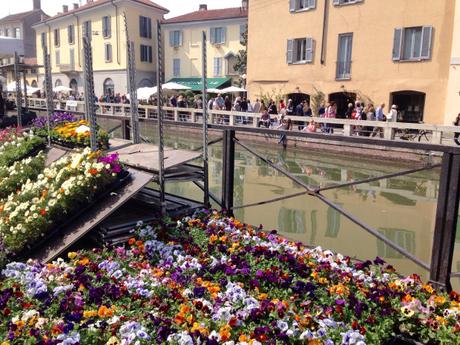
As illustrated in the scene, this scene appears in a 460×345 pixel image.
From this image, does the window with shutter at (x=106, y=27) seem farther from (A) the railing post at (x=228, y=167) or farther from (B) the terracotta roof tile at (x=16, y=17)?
(A) the railing post at (x=228, y=167)

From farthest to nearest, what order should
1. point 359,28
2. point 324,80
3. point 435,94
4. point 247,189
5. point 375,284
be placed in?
point 324,80 < point 359,28 < point 435,94 < point 247,189 < point 375,284

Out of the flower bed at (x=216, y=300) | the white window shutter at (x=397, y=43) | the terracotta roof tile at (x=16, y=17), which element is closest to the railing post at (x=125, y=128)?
the flower bed at (x=216, y=300)

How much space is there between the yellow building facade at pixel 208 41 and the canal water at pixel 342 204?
21549mm

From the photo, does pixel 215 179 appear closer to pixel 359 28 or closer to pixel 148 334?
pixel 148 334

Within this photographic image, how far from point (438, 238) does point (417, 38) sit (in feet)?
60.1

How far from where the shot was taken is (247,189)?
35.2ft

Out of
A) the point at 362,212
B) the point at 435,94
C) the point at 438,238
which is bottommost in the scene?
the point at 362,212

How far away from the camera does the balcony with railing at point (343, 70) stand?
21681 mm

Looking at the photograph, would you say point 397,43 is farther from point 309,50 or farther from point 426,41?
point 309,50

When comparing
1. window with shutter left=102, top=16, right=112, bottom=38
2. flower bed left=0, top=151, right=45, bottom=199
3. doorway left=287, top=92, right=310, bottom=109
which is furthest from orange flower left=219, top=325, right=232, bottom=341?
window with shutter left=102, top=16, right=112, bottom=38

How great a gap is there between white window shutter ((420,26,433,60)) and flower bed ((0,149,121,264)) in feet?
58.8

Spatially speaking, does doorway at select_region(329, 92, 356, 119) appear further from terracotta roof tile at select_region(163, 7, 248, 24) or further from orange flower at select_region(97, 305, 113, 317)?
orange flower at select_region(97, 305, 113, 317)

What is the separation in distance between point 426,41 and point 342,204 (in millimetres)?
12648

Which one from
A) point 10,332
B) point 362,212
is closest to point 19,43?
point 362,212
